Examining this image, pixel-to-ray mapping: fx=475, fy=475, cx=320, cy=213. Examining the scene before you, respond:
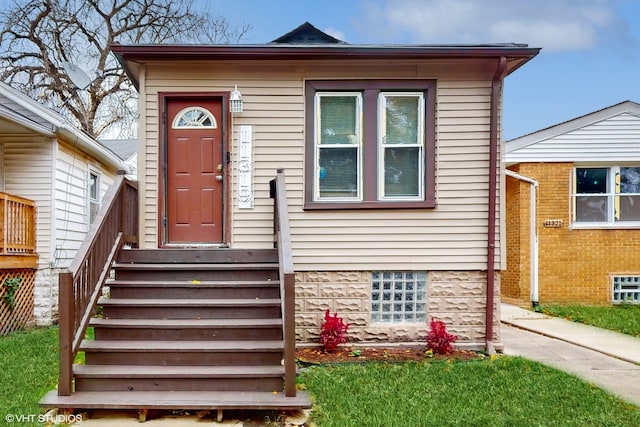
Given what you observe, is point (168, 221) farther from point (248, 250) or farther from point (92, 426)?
point (92, 426)

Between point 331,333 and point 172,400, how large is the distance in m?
2.31

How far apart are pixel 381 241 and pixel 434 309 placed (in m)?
1.12

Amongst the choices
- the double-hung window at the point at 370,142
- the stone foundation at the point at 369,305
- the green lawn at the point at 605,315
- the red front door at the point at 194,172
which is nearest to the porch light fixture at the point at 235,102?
the red front door at the point at 194,172

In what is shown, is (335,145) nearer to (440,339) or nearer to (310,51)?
(310,51)

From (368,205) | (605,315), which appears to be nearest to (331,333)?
(368,205)

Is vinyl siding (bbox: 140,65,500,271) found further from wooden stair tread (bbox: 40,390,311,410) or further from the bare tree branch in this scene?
the bare tree branch

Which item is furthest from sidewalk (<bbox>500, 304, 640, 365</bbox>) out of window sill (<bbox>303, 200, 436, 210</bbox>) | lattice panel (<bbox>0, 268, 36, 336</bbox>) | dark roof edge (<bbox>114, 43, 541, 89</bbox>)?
lattice panel (<bbox>0, 268, 36, 336</bbox>)

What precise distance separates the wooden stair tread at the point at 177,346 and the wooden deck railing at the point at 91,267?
0.70 ft

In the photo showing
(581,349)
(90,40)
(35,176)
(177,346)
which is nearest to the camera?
(177,346)

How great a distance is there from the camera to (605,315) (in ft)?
29.4

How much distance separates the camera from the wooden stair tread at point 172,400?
381cm

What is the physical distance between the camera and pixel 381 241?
6082mm

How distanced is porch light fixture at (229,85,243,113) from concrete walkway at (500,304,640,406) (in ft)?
15.0

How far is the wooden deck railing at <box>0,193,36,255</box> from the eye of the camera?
25.2ft
